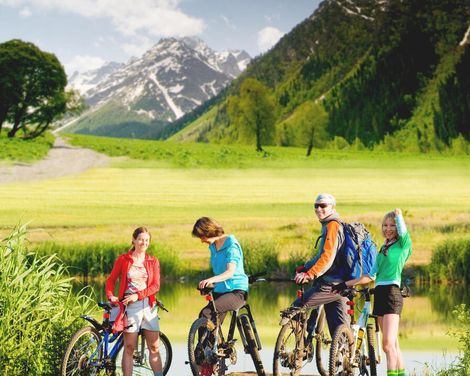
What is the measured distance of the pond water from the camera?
1557 centimetres

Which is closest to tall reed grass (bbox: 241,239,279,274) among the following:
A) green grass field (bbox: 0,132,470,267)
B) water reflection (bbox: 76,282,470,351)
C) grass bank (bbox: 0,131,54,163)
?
water reflection (bbox: 76,282,470,351)

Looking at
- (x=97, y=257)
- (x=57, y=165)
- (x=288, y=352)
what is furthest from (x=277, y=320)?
(x=57, y=165)

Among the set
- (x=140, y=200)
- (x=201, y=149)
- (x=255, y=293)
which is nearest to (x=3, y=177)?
(x=140, y=200)

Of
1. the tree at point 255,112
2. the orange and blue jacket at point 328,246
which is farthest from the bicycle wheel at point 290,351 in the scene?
the tree at point 255,112

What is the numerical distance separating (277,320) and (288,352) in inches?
494

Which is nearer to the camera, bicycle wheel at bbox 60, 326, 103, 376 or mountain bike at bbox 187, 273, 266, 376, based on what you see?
bicycle wheel at bbox 60, 326, 103, 376

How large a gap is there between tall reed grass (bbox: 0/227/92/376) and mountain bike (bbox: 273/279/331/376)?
2658 mm

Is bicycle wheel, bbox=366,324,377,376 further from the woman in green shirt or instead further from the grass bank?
the grass bank

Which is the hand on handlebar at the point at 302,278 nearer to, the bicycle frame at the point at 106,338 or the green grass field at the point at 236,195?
the bicycle frame at the point at 106,338

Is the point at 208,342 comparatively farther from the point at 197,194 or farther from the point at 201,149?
the point at 201,149

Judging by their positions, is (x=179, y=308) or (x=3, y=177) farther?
(x=3, y=177)

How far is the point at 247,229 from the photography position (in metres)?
45.9

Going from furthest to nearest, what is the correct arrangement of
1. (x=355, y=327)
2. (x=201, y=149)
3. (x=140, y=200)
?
(x=201, y=149) → (x=140, y=200) → (x=355, y=327)

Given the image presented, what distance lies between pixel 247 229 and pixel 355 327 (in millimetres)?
35309
